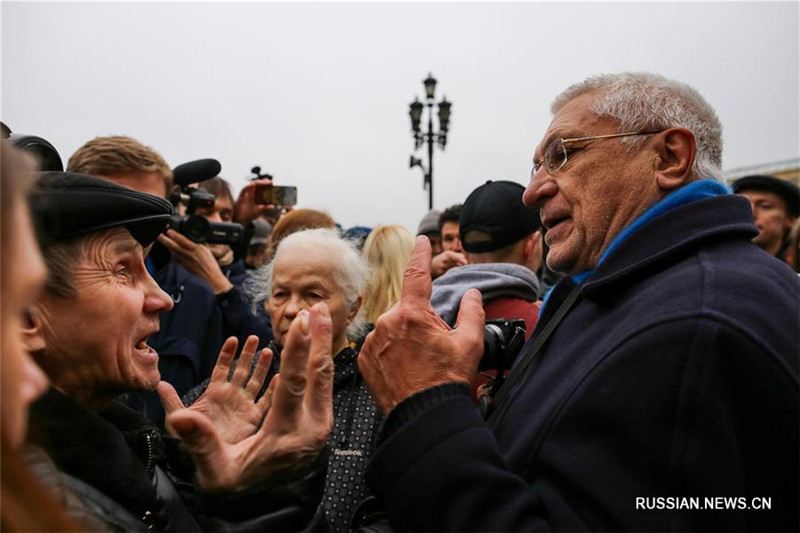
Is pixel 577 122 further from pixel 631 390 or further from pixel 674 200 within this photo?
pixel 631 390

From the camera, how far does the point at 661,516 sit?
1.33 meters

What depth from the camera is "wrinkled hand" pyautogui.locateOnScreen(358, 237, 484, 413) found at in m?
1.69

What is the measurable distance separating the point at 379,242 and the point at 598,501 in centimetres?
281

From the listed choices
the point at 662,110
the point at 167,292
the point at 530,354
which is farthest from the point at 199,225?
the point at 662,110

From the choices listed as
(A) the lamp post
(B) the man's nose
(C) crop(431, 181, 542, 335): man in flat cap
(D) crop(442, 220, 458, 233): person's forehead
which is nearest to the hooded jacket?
(C) crop(431, 181, 542, 335): man in flat cap

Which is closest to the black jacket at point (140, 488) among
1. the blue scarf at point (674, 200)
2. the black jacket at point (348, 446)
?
the black jacket at point (348, 446)

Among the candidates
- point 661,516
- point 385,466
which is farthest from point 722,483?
point 385,466

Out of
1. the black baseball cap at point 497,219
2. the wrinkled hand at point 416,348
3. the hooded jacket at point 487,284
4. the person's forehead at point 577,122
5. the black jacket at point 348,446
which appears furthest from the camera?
the black baseball cap at point 497,219

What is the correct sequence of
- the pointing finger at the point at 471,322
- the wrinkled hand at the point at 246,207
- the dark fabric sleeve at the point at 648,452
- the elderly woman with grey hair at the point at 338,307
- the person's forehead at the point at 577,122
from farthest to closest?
the wrinkled hand at the point at 246,207, the elderly woman with grey hair at the point at 338,307, the person's forehead at the point at 577,122, the pointing finger at the point at 471,322, the dark fabric sleeve at the point at 648,452

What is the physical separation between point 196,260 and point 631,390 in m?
2.81

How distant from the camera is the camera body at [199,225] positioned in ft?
12.1

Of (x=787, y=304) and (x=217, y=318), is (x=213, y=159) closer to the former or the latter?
(x=217, y=318)

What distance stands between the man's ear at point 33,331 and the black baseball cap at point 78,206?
172 millimetres

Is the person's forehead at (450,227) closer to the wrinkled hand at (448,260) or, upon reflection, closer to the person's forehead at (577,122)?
the wrinkled hand at (448,260)
